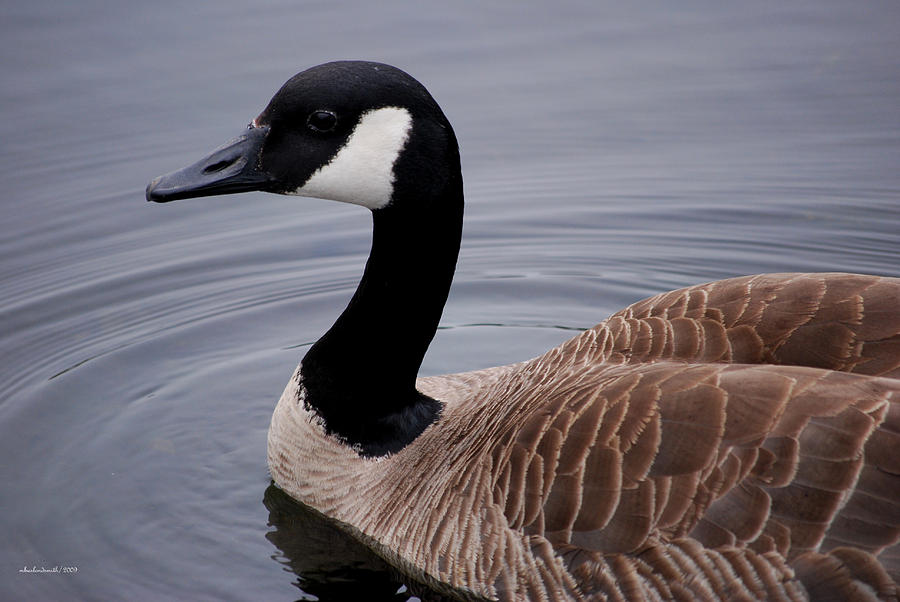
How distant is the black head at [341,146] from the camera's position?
16.3 ft

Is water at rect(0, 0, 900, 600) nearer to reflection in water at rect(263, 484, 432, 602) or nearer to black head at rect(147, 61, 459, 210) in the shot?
reflection in water at rect(263, 484, 432, 602)

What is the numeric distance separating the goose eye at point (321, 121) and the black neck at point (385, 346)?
0.46 metres

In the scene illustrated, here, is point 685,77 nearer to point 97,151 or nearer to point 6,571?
point 97,151

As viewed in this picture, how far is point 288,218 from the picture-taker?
8.99 meters

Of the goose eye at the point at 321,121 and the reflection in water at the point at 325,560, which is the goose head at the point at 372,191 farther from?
the reflection in water at the point at 325,560

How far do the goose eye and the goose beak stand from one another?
248 millimetres

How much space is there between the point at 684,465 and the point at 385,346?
1762 millimetres

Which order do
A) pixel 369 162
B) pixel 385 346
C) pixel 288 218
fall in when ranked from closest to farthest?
pixel 369 162
pixel 385 346
pixel 288 218

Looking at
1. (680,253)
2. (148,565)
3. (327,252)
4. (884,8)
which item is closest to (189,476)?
(148,565)

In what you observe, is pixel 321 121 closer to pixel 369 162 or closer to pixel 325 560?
pixel 369 162

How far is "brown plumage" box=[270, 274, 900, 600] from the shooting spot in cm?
417

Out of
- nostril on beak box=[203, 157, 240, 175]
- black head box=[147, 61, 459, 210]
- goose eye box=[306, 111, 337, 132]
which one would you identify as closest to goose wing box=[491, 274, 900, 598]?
black head box=[147, 61, 459, 210]

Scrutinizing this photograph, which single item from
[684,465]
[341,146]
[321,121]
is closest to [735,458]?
[684,465]

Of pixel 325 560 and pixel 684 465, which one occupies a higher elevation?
pixel 684 465
